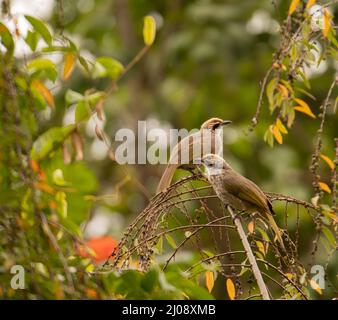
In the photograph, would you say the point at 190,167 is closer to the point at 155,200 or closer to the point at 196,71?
the point at 155,200

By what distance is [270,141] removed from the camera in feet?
11.9

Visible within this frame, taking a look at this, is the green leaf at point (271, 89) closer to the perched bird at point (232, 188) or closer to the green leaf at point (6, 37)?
the perched bird at point (232, 188)

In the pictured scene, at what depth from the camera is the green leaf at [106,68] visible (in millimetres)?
3840

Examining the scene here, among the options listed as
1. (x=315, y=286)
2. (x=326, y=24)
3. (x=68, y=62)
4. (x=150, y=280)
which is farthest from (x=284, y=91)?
(x=150, y=280)

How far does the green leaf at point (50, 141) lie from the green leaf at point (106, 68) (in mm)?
328

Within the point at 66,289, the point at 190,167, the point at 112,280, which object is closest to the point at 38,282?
the point at 66,289

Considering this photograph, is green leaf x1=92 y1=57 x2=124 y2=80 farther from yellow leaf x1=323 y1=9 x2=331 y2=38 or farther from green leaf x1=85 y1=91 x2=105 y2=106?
yellow leaf x1=323 y1=9 x2=331 y2=38

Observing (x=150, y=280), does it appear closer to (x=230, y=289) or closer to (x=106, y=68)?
(x=230, y=289)

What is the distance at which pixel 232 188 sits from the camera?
3.96m

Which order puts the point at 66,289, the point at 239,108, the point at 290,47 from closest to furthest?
the point at 66,289, the point at 290,47, the point at 239,108

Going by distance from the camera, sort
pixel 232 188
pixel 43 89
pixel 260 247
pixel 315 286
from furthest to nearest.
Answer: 1. pixel 232 188
2. pixel 43 89
3. pixel 260 247
4. pixel 315 286

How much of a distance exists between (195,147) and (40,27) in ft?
7.56

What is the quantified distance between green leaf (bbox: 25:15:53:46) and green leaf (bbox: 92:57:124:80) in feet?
1.44

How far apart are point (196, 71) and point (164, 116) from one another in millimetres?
743
